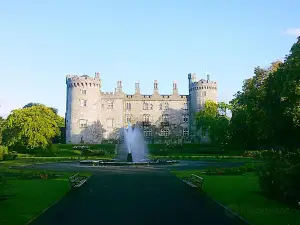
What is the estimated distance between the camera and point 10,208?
1327 cm

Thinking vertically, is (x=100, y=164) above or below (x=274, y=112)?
below

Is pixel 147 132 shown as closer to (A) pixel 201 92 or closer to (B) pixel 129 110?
(B) pixel 129 110

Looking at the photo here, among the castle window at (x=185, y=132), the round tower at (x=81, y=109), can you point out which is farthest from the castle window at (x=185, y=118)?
the round tower at (x=81, y=109)

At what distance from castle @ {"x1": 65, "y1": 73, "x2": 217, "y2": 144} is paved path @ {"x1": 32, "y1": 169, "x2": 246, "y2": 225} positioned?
66.4m

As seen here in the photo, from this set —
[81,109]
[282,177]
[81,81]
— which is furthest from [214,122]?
[282,177]

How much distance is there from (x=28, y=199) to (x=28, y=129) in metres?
45.1

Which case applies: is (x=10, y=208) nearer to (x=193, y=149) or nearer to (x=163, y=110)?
(x=193, y=149)

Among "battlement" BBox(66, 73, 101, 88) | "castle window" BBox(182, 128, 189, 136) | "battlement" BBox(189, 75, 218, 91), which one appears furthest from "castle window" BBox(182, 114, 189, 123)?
"battlement" BBox(66, 73, 101, 88)

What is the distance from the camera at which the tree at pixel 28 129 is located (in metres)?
58.2

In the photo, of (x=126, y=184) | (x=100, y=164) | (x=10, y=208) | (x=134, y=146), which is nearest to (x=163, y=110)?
(x=134, y=146)

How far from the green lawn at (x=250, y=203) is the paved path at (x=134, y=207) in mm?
717

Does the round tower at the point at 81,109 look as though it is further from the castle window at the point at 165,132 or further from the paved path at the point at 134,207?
the paved path at the point at 134,207

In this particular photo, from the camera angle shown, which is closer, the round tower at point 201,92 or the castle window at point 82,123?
the castle window at point 82,123

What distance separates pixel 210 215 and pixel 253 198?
390cm
